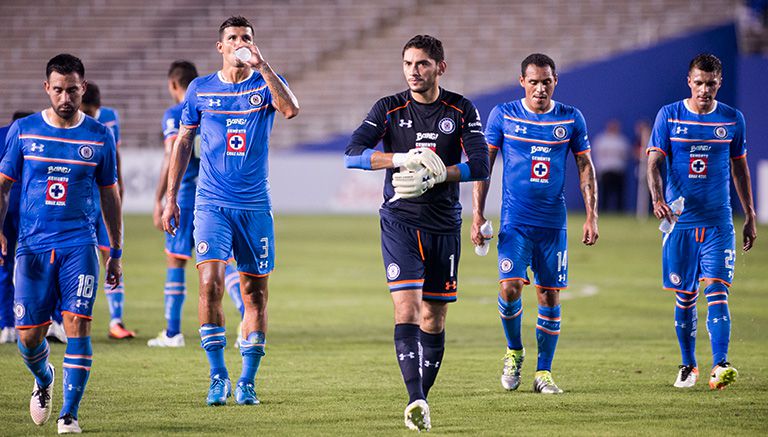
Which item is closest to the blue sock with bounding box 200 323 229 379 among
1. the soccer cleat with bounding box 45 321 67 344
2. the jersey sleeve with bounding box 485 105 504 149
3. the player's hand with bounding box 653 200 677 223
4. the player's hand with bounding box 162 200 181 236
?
the player's hand with bounding box 162 200 181 236

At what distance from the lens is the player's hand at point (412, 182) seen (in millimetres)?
6777

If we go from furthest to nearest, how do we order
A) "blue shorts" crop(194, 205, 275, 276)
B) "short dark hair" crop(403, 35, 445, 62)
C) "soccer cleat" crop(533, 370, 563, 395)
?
1. "soccer cleat" crop(533, 370, 563, 395)
2. "blue shorts" crop(194, 205, 275, 276)
3. "short dark hair" crop(403, 35, 445, 62)

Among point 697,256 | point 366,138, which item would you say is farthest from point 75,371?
point 697,256

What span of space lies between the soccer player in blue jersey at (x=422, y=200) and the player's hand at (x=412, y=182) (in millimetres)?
45

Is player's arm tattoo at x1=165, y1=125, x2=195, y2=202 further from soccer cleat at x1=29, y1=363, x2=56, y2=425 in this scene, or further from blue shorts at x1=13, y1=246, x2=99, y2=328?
soccer cleat at x1=29, y1=363, x2=56, y2=425

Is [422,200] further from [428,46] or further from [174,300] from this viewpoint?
[174,300]

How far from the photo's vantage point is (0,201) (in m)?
6.98

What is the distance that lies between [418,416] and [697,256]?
311 centimetres

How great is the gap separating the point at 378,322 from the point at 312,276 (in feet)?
15.1

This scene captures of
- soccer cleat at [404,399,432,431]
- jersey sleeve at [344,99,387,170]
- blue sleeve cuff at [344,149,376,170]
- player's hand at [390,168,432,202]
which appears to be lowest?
soccer cleat at [404,399,432,431]

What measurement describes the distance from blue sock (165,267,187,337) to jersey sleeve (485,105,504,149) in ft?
11.3

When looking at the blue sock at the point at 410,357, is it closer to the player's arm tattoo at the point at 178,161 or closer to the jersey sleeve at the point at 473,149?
the jersey sleeve at the point at 473,149

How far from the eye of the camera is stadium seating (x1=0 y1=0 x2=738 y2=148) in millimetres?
33219

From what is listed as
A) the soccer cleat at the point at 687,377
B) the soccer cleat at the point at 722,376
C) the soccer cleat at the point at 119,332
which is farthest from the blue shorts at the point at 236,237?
the soccer cleat at the point at 119,332
